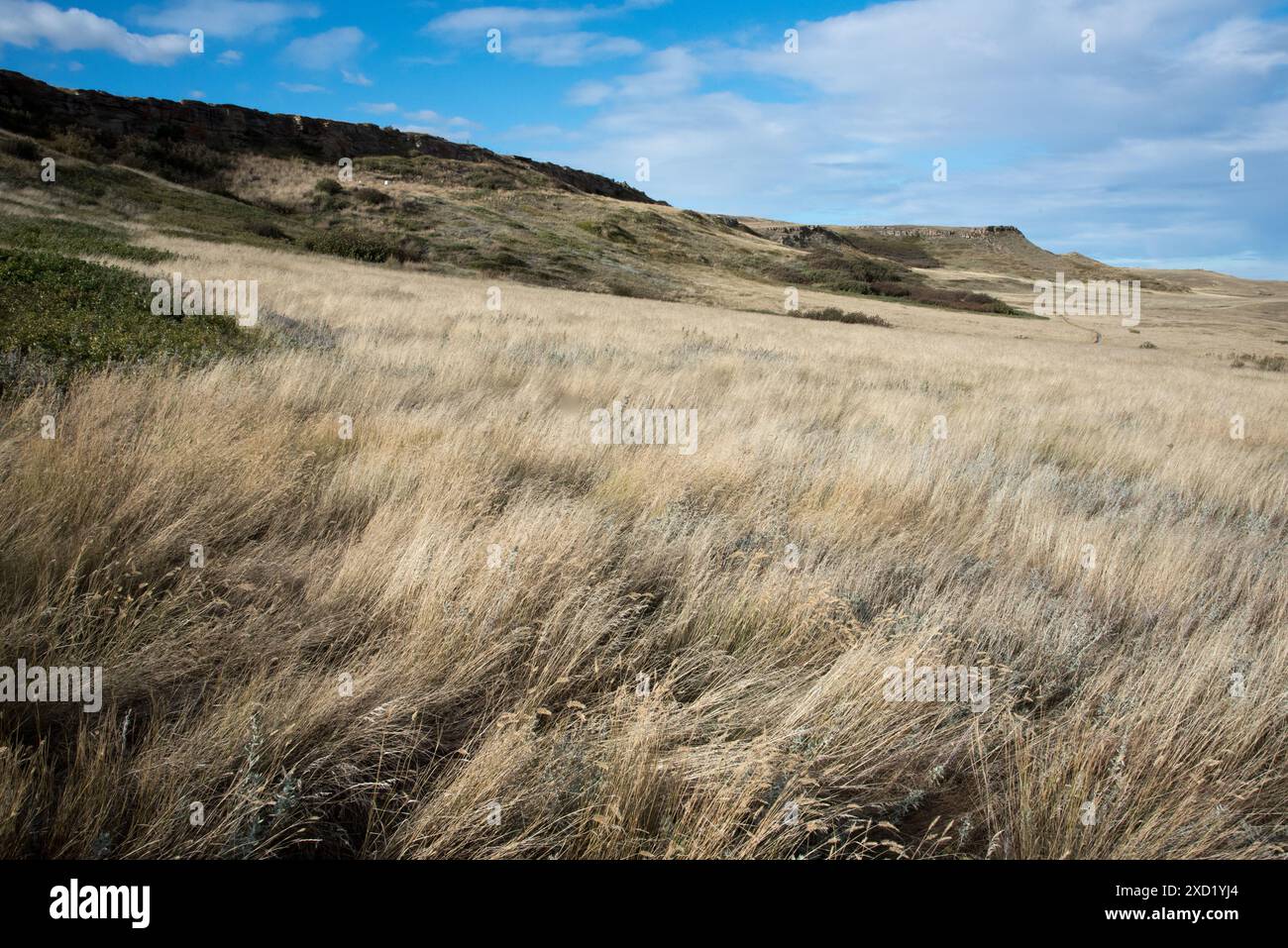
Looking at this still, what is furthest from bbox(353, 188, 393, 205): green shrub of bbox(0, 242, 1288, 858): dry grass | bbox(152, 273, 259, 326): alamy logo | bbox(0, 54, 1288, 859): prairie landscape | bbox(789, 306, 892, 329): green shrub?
bbox(0, 242, 1288, 858): dry grass

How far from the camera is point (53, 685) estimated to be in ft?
7.04

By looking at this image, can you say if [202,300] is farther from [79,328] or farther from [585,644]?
[585,644]

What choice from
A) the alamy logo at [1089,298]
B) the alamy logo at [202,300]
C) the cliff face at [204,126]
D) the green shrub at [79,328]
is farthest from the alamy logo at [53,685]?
the alamy logo at [1089,298]

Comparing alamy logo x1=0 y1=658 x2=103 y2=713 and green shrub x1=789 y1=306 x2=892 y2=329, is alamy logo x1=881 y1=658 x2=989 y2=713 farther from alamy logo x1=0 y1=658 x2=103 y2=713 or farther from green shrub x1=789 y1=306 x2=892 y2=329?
green shrub x1=789 y1=306 x2=892 y2=329

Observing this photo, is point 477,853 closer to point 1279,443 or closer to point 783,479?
point 783,479

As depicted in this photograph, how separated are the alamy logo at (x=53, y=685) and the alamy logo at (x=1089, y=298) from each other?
66163mm

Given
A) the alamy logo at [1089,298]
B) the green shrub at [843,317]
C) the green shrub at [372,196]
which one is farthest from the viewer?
the alamy logo at [1089,298]

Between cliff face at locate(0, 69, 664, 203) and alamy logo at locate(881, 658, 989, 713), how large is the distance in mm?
67416

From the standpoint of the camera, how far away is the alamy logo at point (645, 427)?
641cm

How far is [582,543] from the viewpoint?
3.66 m

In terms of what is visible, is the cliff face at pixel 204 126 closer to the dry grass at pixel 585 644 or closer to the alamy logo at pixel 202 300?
the alamy logo at pixel 202 300

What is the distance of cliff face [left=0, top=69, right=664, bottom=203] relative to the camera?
50050 mm
